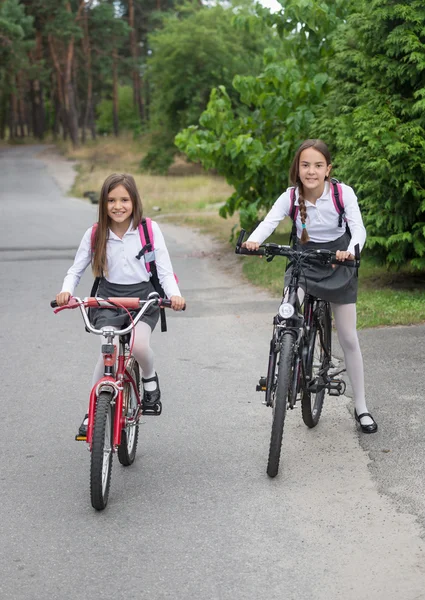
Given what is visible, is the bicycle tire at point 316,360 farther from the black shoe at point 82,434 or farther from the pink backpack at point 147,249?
the black shoe at point 82,434

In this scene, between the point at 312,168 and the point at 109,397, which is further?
the point at 312,168

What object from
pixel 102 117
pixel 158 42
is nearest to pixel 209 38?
pixel 158 42

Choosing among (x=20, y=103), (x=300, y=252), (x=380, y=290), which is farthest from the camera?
(x=20, y=103)

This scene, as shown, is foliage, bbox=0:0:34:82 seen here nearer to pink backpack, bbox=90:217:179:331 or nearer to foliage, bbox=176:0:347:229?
foliage, bbox=176:0:347:229

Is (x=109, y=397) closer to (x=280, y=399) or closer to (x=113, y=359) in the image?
(x=113, y=359)

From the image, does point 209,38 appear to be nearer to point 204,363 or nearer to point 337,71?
point 337,71

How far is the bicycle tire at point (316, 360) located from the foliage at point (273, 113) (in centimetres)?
660

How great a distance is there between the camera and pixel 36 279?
12.8 m

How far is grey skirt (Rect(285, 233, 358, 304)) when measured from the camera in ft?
17.6

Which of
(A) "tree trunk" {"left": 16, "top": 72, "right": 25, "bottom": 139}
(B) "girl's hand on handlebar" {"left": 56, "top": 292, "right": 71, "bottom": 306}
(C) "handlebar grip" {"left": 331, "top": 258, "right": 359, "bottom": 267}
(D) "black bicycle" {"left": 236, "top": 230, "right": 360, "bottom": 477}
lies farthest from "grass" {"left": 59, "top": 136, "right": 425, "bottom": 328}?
(A) "tree trunk" {"left": 16, "top": 72, "right": 25, "bottom": 139}

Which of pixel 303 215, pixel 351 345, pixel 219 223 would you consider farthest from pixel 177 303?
pixel 219 223

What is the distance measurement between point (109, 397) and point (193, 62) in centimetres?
3469

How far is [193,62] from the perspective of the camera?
123ft

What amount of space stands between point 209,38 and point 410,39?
2925 centimetres
